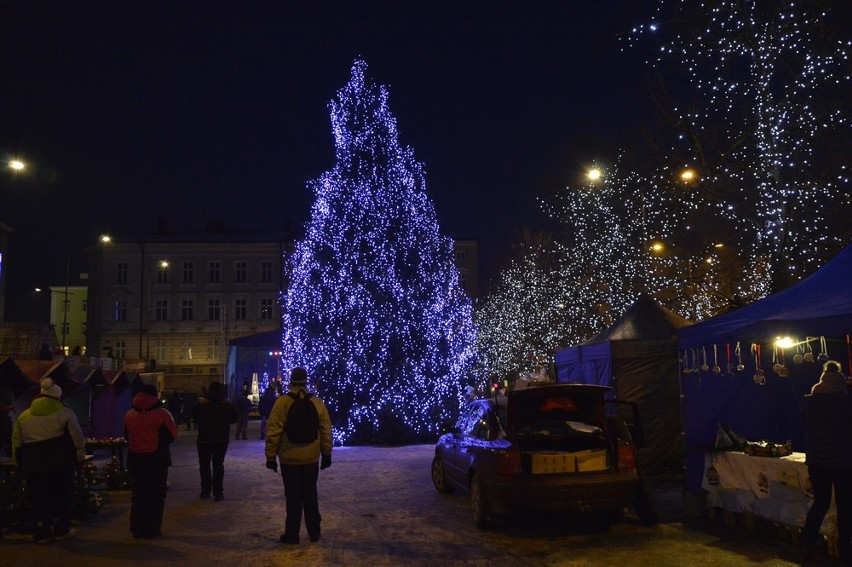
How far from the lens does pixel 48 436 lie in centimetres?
803

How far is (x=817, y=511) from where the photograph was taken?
6.79 meters

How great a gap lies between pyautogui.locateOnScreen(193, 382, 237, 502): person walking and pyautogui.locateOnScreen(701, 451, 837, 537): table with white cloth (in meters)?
7.15

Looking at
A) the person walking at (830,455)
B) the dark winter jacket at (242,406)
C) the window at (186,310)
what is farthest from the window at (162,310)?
the person walking at (830,455)

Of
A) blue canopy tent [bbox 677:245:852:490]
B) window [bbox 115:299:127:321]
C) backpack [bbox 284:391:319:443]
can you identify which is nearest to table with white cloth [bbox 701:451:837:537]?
blue canopy tent [bbox 677:245:852:490]

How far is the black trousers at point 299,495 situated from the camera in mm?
7824

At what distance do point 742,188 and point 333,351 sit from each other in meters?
12.3

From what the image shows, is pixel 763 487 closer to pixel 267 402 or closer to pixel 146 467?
pixel 146 467

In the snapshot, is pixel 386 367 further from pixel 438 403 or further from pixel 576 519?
pixel 576 519

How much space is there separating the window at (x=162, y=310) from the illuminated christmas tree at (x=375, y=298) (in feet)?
139

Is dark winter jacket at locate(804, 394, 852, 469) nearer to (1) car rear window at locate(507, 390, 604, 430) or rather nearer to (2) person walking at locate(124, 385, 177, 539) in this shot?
(1) car rear window at locate(507, 390, 604, 430)

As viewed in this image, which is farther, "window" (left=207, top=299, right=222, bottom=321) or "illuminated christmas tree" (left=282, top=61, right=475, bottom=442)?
"window" (left=207, top=299, right=222, bottom=321)

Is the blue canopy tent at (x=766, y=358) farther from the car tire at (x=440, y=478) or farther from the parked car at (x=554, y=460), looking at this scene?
the car tire at (x=440, y=478)

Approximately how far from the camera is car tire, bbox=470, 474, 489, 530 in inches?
341

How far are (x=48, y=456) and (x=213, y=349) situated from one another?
182 feet
